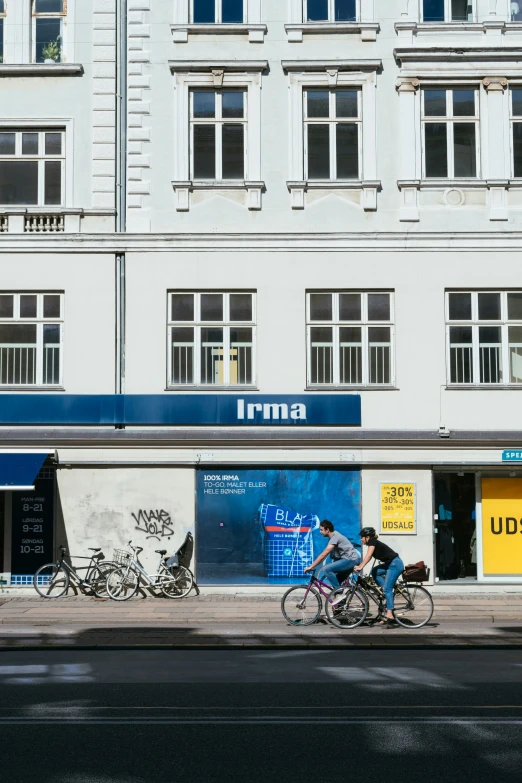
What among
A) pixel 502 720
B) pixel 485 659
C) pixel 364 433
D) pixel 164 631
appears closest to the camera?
pixel 502 720

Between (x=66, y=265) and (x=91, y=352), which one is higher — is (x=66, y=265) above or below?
above

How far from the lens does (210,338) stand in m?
20.5

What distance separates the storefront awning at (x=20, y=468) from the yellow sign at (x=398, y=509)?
6701 millimetres

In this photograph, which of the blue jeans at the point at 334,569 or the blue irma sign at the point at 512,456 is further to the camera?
the blue irma sign at the point at 512,456

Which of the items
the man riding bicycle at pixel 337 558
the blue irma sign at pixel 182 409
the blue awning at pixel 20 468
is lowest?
the man riding bicycle at pixel 337 558

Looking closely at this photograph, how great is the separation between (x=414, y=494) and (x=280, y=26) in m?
9.95

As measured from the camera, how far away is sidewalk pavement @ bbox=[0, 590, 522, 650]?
45.9 feet

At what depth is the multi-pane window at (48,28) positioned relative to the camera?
21281 mm

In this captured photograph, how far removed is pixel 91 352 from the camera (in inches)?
800

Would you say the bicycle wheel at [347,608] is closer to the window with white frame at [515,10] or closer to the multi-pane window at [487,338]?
the multi-pane window at [487,338]

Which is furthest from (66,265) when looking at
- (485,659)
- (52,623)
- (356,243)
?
(485,659)

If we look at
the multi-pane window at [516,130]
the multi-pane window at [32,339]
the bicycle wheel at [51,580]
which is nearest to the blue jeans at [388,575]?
the bicycle wheel at [51,580]

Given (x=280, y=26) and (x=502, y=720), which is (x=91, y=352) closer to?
(x=280, y=26)

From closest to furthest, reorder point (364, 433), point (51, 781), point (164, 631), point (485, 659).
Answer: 1. point (51, 781)
2. point (485, 659)
3. point (164, 631)
4. point (364, 433)
